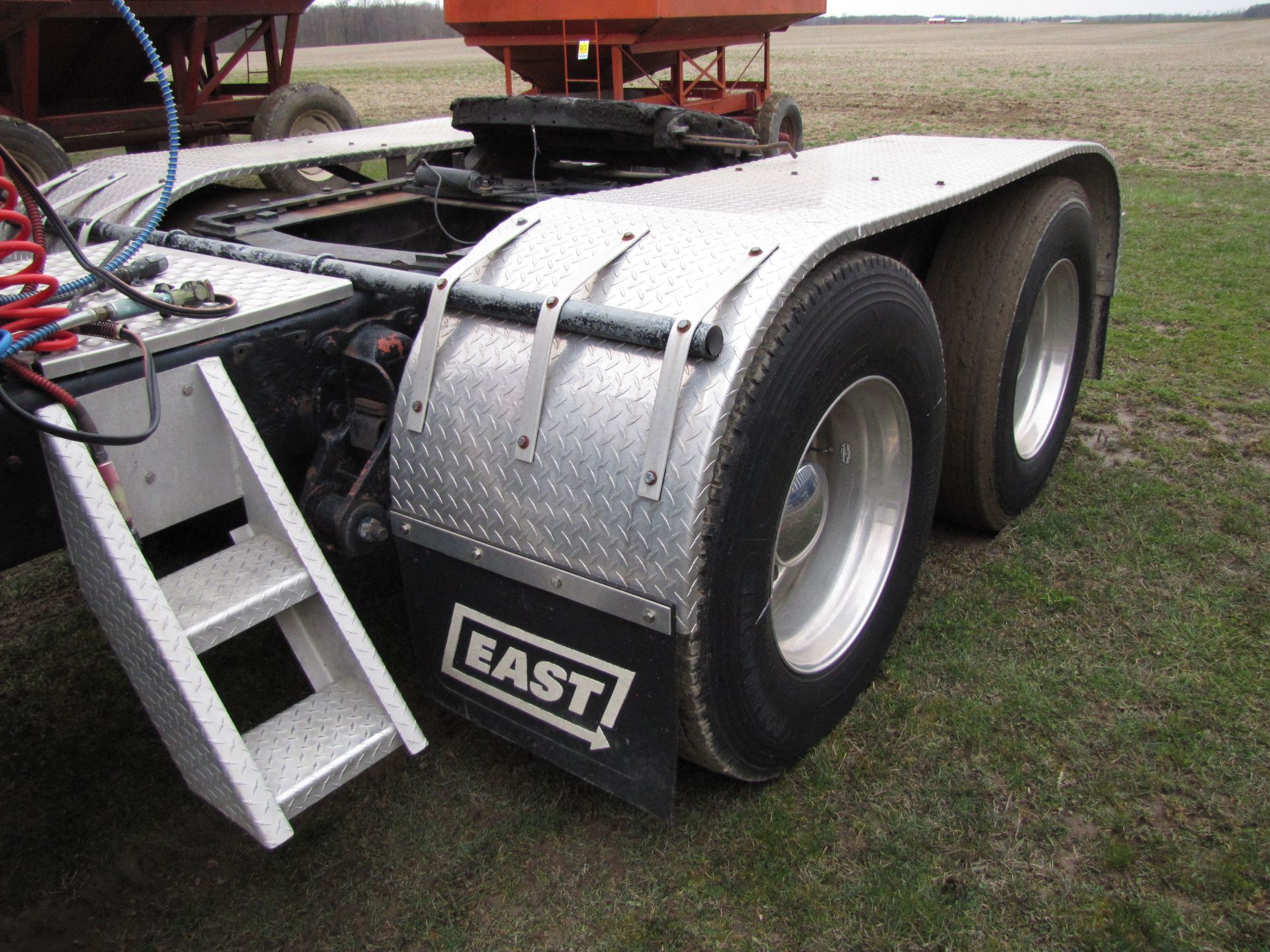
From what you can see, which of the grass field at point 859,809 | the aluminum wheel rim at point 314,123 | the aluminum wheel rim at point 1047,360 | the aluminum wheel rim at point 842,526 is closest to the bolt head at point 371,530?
the grass field at point 859,809

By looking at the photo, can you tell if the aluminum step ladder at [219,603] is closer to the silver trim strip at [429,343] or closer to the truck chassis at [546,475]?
the truck chassis at [546,475]

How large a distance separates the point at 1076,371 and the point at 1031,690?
164cm

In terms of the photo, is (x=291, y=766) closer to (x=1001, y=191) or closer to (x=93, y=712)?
(x=93, y=712)

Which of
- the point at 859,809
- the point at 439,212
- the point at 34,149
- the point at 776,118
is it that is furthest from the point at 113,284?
the point at 776,118

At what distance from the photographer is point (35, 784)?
230cm

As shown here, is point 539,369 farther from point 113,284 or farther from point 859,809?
point 859,809

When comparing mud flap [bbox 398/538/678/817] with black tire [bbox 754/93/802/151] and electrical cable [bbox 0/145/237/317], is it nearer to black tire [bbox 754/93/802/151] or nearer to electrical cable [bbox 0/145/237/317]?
electrical cable [bbox 0/145/237/317]

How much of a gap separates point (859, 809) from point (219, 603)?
138 cm

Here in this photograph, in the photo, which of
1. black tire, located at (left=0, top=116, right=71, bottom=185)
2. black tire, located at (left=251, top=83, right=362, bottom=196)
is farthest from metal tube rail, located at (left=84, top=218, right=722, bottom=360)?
black tire, located at (left=251, top=83, right=362, bottom=196)

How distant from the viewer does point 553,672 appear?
76.0 inches

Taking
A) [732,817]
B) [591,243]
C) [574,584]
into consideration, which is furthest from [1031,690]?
[591,243]

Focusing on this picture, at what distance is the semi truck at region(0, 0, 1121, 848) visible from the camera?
5.51 ft

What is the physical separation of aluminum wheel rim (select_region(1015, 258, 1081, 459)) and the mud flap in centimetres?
218

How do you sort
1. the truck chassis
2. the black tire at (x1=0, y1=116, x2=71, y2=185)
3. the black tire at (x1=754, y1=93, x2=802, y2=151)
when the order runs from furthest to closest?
the black tire at (x1=754, y1=93, x2=802, y2=151)
the black tire at (x1=0, y1=116, x2=71, y2=185)
the truck chassis
